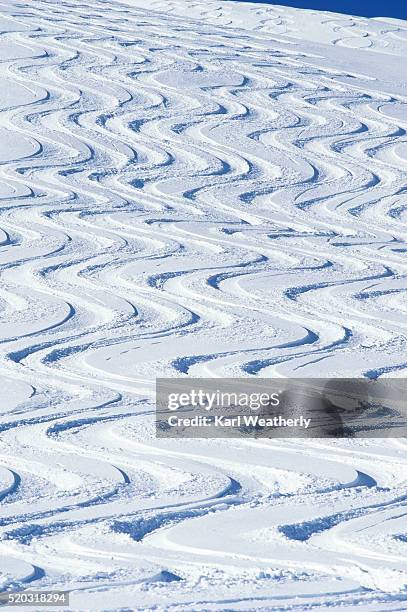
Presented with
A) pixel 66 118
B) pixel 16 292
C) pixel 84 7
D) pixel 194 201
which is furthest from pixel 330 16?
pixel 16 292

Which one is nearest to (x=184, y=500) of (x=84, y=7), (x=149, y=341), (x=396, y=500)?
(x=396, y=500)

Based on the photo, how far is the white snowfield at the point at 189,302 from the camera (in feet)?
5.46

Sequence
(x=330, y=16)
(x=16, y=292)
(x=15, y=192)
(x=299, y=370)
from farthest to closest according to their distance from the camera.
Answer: (x=330, y=16)
(x=15, y=192)
(x=16, y=292)
(x=299, y=370)

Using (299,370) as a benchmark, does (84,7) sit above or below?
above

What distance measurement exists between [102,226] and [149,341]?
4.36 feet

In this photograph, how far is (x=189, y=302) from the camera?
10.3 feet

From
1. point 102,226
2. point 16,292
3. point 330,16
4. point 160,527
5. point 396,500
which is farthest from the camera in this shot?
point 330,16

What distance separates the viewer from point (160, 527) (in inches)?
69.7

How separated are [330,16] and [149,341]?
7675 mm

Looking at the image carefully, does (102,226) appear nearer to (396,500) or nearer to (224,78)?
(396,500)

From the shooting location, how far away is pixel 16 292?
3148mm

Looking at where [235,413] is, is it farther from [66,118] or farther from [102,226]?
[66,118]

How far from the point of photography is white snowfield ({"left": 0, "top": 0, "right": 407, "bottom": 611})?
5.46 ft

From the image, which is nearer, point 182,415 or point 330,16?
point 182,415
